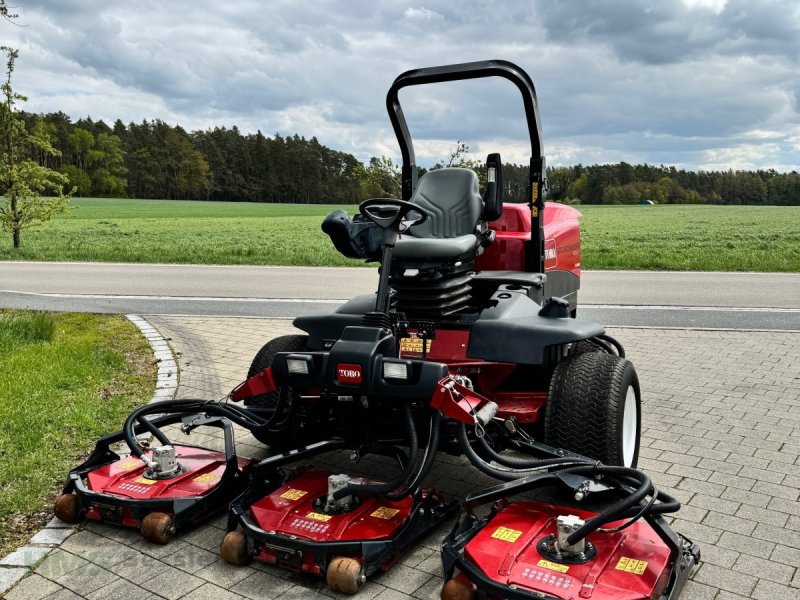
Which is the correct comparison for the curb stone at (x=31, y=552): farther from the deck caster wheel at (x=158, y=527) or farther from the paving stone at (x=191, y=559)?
the paving stone at (x=191, y=559)

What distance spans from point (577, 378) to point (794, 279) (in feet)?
39.7

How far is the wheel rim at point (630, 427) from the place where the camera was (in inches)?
165

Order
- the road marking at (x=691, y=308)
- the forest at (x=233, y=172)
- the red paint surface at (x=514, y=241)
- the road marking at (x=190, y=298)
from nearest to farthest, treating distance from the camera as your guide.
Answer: the red paint surface at (x=514, y=241) → the road marking at (x=691, y=308) → the road marking at (x=190, y=298) → the forest at (x=233, y=172)

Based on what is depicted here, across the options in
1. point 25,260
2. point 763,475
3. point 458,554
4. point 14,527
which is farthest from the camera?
point 25,260

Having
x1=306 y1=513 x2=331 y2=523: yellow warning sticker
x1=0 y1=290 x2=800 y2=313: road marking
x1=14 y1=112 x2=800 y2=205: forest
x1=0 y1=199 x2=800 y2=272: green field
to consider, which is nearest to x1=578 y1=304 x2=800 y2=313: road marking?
x1=0 y1=290 x2=800 y2=313: road marking

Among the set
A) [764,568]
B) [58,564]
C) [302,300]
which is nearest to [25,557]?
[58,564]

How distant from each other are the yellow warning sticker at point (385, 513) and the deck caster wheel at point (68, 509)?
5.03 ft

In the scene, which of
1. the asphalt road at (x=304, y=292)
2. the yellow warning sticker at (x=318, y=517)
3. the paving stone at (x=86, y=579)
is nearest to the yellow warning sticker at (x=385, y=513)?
the yellow warning sticker at (x=318, y=517)

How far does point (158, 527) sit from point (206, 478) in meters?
0.42

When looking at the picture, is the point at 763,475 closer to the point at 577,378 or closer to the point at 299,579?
the point at 577,378

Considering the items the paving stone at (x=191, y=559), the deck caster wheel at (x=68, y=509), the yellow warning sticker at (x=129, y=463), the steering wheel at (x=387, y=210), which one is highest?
the steering wheel at (x=387, y=210)

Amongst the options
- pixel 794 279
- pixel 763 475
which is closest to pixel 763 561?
pixel 763 475

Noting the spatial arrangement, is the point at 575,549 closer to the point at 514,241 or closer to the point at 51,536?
the point at 51,536

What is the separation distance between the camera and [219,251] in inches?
789
